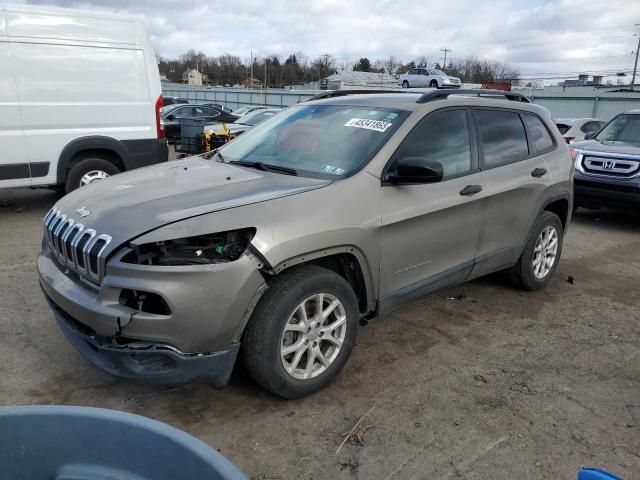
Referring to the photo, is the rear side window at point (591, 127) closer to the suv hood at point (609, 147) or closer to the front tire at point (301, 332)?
the suv hood at point (609, 147)

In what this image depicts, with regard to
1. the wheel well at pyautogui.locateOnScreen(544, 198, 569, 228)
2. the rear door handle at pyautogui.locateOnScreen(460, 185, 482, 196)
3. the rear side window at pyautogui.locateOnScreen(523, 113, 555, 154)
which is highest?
the rear side window at pyautogui.locateOnScreen(523, 113, 555, 154)

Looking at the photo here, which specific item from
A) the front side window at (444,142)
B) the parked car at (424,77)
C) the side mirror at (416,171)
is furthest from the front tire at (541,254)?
the parked car at (424,77)

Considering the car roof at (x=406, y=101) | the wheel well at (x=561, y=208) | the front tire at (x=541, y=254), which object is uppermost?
the car roof at (x=406, y=101)

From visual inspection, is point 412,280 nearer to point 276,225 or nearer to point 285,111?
point 276,225

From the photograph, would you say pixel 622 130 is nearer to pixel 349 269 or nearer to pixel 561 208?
pixel 561 208

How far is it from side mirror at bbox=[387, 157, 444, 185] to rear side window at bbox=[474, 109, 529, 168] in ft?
3.40

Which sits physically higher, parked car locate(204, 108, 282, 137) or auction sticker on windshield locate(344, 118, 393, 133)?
auction sticker on windshield locate(344, 118, 393, 133)

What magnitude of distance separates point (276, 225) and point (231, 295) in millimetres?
440

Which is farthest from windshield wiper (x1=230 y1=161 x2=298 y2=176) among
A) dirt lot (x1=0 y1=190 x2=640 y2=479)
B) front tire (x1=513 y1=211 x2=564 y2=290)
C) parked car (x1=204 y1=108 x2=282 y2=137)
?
parked car (x1=204 y1=108 x2=282 y2=137)

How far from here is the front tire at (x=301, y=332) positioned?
2.85 m

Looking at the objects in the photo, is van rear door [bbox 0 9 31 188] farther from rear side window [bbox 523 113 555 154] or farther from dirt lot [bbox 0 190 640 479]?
rear side window [bbox 523 113 555 154]

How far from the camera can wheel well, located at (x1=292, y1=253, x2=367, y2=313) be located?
329cm

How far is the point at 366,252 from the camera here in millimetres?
3287

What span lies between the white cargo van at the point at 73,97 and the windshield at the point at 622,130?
7.33 meters
